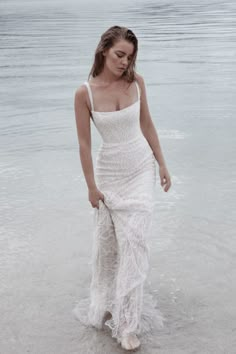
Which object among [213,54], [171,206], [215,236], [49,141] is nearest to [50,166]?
[49,141]

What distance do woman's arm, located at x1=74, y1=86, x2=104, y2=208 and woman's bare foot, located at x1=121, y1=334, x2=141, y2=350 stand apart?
789mm

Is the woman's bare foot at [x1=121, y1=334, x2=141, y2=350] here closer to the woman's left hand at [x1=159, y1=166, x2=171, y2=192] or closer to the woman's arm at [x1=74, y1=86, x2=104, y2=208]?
the woman's arm at [x1=74, y1=86, x2=104, y2=208]

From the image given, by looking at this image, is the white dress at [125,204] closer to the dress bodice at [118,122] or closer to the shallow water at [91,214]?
the dress bodice at [118,122]

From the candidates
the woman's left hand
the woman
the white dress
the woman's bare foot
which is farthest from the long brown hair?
the woman's bare foot

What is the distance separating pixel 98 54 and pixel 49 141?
16.9ft

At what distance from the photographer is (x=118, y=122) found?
391cm

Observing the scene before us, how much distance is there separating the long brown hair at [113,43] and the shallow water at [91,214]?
5.18 feet

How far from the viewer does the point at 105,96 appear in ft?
12.7

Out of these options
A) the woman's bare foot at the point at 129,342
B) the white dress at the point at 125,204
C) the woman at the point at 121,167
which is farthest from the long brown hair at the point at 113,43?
the woman's bare foot at the point at 129,342

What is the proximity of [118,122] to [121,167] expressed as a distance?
0.27 m

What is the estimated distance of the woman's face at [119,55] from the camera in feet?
12.5

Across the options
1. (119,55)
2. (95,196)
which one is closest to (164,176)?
(95,196)

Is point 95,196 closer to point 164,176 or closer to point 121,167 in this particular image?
point 121,167

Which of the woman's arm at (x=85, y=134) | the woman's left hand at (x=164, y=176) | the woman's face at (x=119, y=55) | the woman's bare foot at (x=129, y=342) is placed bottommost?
the woman's bare foot at (x=129, y=342)
